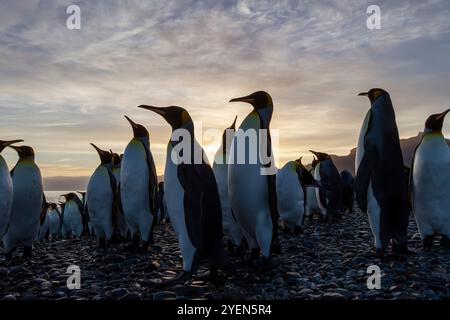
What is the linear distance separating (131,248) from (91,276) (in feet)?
5.83

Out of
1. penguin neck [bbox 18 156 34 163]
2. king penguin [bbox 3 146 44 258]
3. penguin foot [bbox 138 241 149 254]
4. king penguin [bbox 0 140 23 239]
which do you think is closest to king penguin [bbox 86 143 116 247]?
king penguin [bbox 3 146 44 258]

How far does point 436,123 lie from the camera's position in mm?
7148

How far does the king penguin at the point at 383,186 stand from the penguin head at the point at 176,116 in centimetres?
264

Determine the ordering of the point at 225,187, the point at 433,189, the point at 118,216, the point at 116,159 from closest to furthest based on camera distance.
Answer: the point at 433,189 < the point at 225,187 < the point at 118,216 < the point at 116,159

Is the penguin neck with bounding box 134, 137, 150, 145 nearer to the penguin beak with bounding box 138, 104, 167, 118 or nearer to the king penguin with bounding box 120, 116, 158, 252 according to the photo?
the king penguin with bounding box 120, 116, 158, 252

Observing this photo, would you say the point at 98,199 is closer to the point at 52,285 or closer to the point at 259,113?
the point at 52,285

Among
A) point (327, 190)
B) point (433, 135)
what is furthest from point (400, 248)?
point (327, 190)

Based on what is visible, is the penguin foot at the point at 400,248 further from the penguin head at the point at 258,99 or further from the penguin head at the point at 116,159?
the penguin head at the point at 116,159

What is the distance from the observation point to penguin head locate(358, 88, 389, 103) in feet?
21.6

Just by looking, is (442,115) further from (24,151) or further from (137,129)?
(24,151)

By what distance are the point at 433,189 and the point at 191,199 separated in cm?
412

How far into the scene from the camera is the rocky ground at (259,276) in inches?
180

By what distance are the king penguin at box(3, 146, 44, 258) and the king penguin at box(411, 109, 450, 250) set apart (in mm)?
6283
